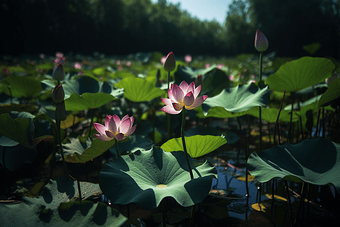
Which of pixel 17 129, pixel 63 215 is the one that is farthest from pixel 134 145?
pixel 63 215

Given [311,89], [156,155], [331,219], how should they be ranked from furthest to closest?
[311,89], [331,219], [156,155]

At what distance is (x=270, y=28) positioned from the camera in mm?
19797

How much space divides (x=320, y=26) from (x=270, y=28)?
3758 mm

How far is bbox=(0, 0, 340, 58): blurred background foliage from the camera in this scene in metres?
12.6

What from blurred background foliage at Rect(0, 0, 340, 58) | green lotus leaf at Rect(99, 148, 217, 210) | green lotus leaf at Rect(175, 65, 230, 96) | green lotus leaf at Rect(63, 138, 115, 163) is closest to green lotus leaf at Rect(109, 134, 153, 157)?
green lotus leaf at Rect(63, 138, 115, 163)

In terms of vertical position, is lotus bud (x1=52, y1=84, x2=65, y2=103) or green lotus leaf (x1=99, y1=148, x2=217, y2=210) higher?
lotus bud (x1=52, y1=84, x2=65, y2=103)

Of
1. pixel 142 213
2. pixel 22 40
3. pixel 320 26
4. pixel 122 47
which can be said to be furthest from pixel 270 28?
pixel 142 213

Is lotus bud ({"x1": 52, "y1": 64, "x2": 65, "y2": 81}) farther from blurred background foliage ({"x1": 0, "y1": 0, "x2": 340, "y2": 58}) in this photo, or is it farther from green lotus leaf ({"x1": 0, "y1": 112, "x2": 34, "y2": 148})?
blurred background foliage ({"x1": 0, "y1": 0, "x2": 340, "y2": 58})

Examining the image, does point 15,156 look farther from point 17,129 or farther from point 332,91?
point 332,91

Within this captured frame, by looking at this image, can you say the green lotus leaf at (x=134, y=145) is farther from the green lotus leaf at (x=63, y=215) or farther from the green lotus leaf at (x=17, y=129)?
the green lotus leaf at (x=63, y=215)

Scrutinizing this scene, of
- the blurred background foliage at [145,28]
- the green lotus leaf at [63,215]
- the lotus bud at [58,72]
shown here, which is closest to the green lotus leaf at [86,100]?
the lotus bud at [58,72]

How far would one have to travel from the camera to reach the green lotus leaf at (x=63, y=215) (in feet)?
1.82

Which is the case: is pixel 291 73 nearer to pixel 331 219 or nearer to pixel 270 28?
pixel 331 219

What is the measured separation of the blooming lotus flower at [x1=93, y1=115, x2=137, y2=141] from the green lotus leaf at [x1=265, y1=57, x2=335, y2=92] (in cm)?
79
